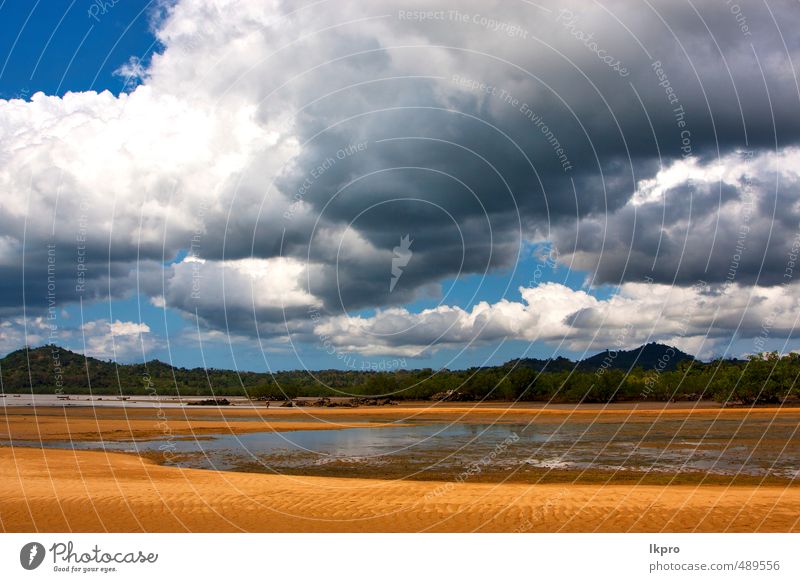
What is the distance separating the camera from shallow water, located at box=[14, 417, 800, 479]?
116 ft

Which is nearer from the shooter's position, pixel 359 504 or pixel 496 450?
pixel 359 504

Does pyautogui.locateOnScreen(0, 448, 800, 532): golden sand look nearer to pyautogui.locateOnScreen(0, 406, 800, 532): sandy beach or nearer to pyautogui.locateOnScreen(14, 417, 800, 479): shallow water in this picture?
pyautogui.locateOnScreen(0, 406, 800, 532): sandy beach

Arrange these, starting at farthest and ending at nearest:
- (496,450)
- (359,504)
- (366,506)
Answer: (496,450) < (359,504) < (366,506)

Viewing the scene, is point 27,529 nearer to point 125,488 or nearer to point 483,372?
point 125,488

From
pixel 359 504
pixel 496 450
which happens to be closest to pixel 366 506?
pixel 359 504

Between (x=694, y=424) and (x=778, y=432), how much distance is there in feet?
43.1

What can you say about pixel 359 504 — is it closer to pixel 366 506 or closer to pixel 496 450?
pixel 366 506

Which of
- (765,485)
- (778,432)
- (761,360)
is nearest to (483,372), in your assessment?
(761,360)

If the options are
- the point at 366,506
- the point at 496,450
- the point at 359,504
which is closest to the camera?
the point at 366,506

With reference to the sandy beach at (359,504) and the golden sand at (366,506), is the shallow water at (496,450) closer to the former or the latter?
the sandy beach at (359,504)

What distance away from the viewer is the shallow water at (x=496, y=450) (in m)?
35.4

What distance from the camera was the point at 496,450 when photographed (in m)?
45.1

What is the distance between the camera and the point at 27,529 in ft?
64.4

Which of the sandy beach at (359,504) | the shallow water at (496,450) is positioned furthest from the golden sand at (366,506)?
the shallow water at (496,450)
